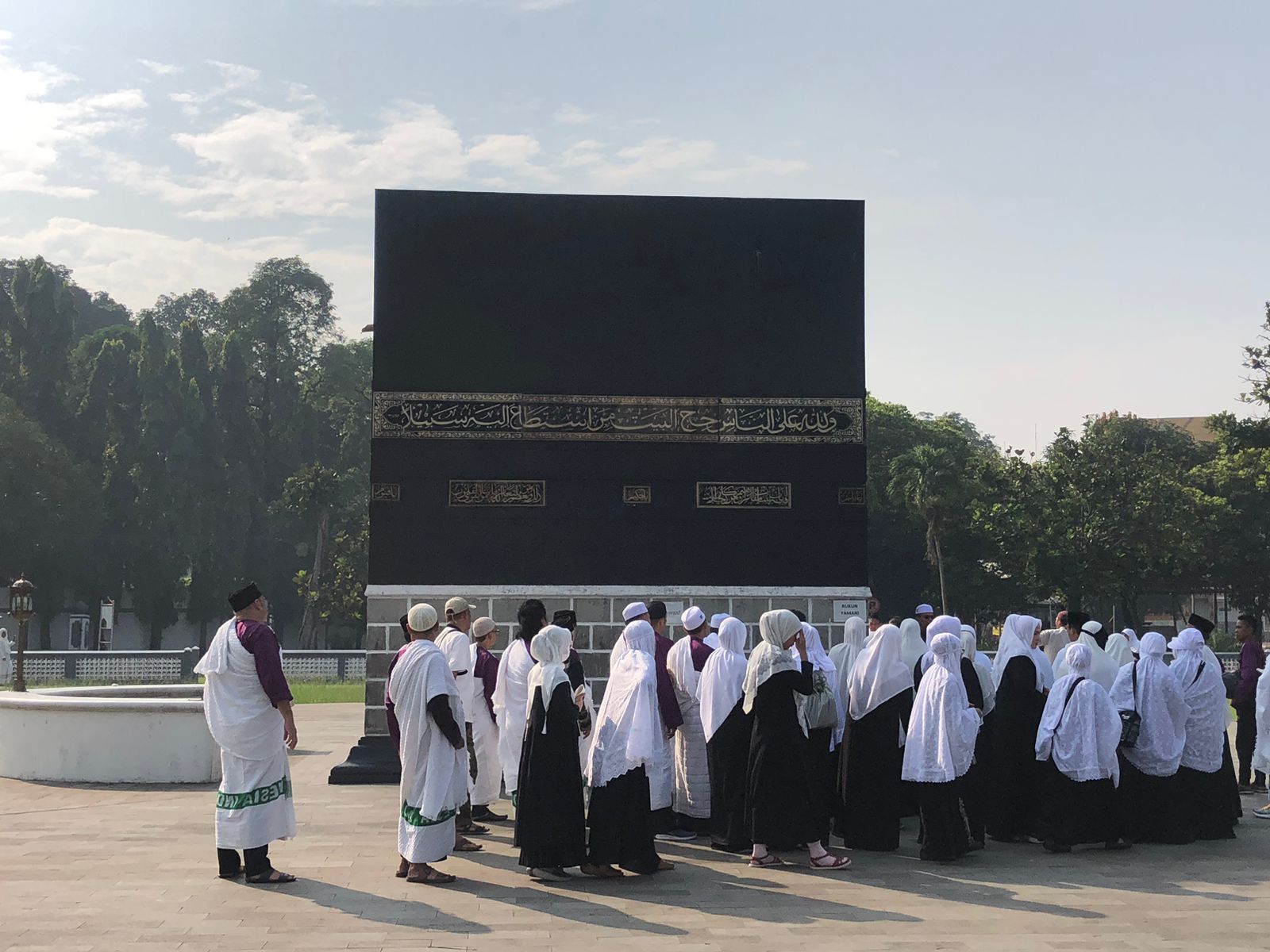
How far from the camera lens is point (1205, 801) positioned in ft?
29.5

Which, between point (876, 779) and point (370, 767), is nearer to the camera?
point (876, 779)

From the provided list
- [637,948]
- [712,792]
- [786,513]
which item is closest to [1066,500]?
[786,513]

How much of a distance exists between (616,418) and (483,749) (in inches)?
174

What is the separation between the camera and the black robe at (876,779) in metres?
8.34

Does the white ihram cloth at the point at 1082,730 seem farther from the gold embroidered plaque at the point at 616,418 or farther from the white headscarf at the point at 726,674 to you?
the gold embroidered plaque at the point at 616,418

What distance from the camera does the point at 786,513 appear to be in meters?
13.0

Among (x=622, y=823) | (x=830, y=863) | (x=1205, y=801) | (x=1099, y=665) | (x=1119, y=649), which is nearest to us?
(x=622, y=823)

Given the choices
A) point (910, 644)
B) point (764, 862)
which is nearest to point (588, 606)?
point (910, 644)

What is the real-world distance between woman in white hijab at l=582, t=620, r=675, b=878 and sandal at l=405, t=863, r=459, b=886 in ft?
2.55

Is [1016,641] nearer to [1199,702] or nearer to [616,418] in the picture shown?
[1199,702]

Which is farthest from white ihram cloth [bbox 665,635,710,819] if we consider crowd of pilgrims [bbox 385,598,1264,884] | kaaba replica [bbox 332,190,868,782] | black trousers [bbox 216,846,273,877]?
kaaba replica [bbox 332,190,868,782]

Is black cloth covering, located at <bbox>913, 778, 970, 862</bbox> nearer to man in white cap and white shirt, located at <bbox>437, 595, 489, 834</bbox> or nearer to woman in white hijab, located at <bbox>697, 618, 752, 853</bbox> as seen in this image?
woman in white hijab, located at <bbox>697, 618, 752, 853</bbox>

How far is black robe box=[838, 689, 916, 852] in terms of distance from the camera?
27.4 feet

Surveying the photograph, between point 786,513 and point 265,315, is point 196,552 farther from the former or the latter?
point 786,513
